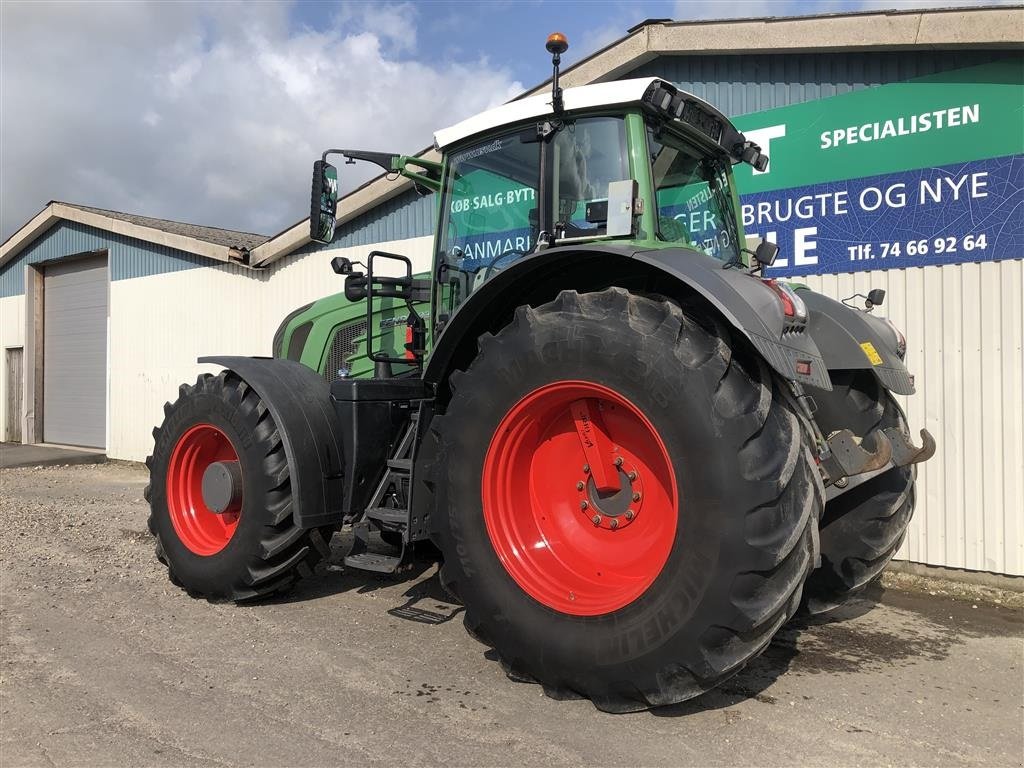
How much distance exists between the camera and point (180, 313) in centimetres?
1241

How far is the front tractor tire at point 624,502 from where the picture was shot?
8.66 ft

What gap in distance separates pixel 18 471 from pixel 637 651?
12431 mm

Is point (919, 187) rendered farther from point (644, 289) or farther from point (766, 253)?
point (644, 289)

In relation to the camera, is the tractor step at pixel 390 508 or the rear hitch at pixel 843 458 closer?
the rear hitch at pixel 843 458

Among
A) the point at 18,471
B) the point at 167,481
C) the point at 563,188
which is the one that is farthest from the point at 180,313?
the point at 563,188

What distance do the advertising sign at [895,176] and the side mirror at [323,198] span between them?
3.75m

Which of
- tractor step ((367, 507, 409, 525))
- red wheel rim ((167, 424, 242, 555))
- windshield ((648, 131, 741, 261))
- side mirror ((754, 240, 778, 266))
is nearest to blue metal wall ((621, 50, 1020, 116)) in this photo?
windshield ((648, 131, 741, 261))

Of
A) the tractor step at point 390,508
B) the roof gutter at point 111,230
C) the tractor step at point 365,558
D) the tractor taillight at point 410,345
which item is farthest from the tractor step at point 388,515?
the roof gutter at point 111,230

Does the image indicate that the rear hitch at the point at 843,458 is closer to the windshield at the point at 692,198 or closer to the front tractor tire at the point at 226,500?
the windshield at the point at 692,198

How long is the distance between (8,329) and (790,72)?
17.1 metres

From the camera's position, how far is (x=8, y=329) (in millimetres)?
16797

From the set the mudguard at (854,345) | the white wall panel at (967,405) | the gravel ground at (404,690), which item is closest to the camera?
the gravel ground at (404,690)

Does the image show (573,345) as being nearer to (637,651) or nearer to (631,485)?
(631,485)

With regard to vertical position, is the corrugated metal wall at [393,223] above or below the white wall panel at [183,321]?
above
